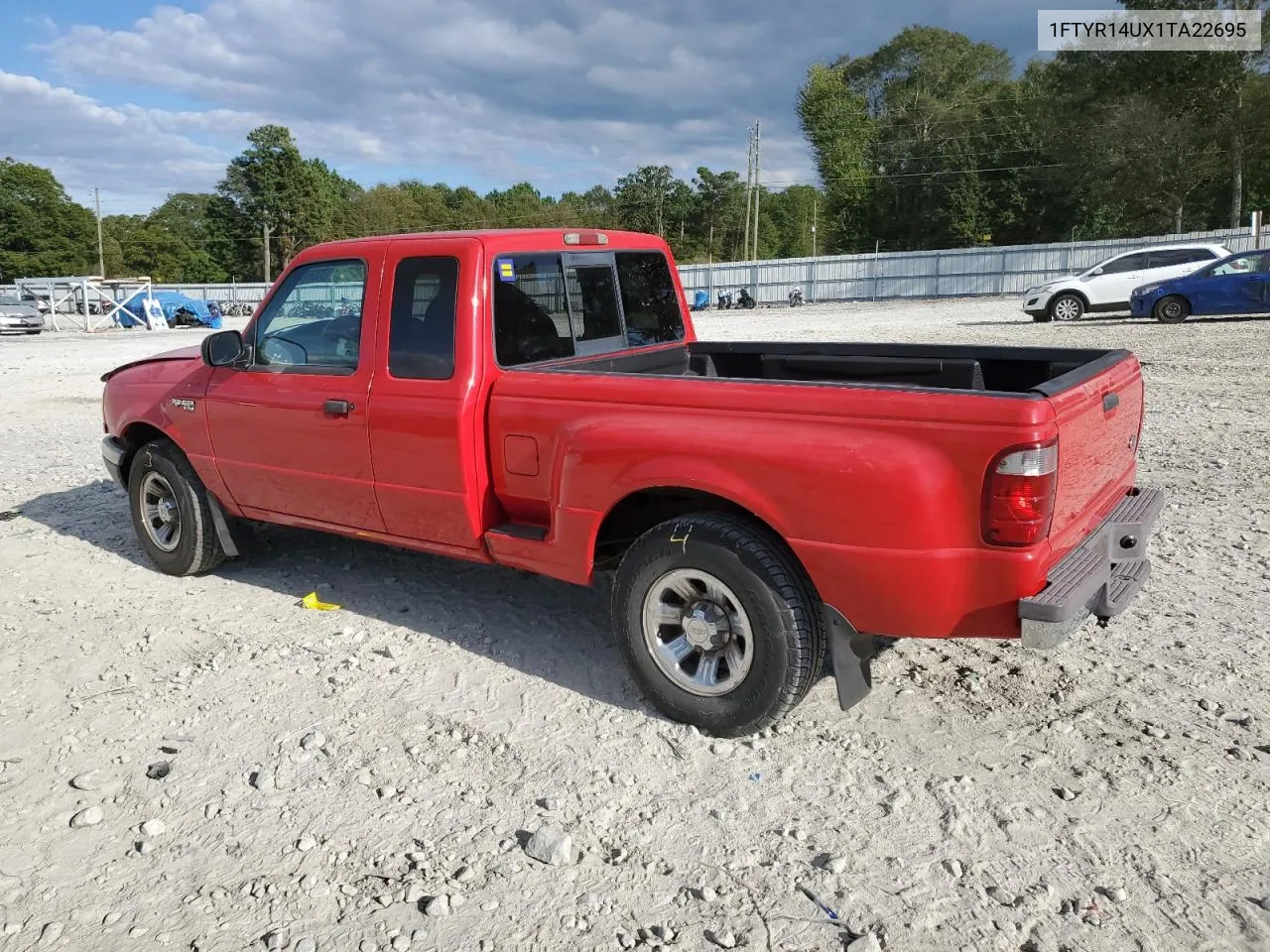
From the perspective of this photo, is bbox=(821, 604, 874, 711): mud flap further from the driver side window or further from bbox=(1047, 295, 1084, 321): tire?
bbox=(1047, 295, 1084, 321): tire

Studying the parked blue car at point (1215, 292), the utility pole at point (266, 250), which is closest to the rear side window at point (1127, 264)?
the parked blue car at point (1215, 292)

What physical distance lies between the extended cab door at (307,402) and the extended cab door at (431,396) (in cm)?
12

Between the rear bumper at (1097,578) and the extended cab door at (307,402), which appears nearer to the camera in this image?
the rear bumper at (1097,578)

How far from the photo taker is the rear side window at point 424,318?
443 cm

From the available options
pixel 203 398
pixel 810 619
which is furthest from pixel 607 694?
pixel 203 398

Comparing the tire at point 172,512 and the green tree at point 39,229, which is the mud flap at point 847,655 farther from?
the green tree at point 39,229

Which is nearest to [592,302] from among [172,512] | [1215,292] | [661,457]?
[661,457]

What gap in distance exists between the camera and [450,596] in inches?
216

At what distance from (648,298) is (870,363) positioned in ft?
4.05

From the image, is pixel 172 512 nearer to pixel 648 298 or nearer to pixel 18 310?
pixel 648 298

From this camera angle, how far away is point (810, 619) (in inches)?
142

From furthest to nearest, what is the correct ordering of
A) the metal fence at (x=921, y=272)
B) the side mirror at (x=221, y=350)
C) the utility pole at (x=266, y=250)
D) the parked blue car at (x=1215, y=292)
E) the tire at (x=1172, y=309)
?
the utility pole at (x=266, y=250), the metal fence at (x=921, y=272), the tire at (x=1172, y=309), the parked blue car at (x=1215, y=292), the side mirror at (x=221, y=350)

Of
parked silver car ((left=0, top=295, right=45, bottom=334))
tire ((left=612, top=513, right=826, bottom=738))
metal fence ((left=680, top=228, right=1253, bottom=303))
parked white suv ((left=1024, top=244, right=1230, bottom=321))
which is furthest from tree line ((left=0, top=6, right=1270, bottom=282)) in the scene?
tire ((left=612, top=513, right=826, bottom=738))

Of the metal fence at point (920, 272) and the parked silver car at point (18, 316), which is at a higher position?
the metal fence at point (920, 272)
